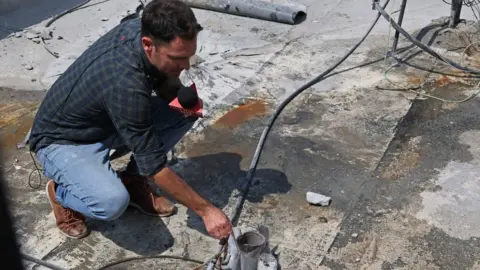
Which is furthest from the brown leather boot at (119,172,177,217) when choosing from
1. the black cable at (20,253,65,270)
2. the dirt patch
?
the dirt patch

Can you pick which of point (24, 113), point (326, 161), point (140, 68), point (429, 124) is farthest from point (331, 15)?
point (140, 68)

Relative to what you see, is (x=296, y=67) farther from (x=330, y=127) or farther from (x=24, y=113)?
(x=24, y=113)

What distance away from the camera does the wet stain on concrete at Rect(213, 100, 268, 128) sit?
15.4ft

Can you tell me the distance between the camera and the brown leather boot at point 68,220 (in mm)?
3470

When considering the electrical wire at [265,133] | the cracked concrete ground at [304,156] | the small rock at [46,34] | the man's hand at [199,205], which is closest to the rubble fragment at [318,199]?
the cracked concrete ground at [304,156]

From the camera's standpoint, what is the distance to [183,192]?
2.94m

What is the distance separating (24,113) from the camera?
4871 millimetres

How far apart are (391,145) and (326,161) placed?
54 centimetres

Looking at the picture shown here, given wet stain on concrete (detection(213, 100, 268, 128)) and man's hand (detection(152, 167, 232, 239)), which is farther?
wet stain on concrete (detection(213, 100, 268, 128))

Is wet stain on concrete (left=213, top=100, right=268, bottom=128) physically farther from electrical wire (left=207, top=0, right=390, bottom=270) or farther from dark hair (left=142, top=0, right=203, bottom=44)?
dark hair (left=142, top=0, right=203, bottom=44)

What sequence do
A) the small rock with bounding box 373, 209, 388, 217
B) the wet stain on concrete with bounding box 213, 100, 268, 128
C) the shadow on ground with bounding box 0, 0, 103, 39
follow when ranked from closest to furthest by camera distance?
the small rock with bounding box 373, 209, 388, 217 → the wet stain on concrete with bounding box 213, 100, 268, 128 → the shadow on ground with bounding box 0, 0, 103, 39

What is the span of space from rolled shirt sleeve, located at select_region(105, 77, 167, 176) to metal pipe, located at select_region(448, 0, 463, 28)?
4032 mm

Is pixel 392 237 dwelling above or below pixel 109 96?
below

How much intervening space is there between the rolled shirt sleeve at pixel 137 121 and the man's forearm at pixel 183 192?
0.05 m
